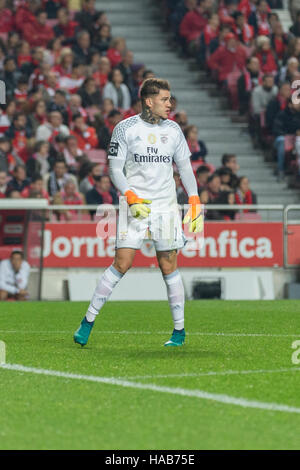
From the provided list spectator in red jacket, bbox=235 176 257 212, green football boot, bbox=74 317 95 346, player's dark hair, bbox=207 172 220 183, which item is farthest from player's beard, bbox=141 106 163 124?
spectator in red jacket, bbox=235 176 257 212

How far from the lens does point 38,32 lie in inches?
927

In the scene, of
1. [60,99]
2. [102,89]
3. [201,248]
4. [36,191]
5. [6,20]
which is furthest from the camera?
[6,20]

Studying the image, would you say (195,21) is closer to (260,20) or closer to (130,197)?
(260,20)

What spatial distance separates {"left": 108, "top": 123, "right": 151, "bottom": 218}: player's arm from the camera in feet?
29.0

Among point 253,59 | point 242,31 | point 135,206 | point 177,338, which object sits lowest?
point 177,338

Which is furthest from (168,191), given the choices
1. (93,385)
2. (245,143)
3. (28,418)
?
(245,143)

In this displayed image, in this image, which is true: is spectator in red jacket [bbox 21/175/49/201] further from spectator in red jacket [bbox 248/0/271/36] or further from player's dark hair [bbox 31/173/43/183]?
spectator in red jacket [bbox 248/0/271/36]

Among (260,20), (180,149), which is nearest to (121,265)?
(180,149)

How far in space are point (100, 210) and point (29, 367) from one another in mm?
10198

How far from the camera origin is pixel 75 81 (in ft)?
73.6

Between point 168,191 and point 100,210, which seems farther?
point 100,210

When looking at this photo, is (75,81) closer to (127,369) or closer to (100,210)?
(100,210)

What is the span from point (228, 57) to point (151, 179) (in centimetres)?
1630

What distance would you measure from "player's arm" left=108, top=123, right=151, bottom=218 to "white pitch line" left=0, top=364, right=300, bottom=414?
1600 millimetres
